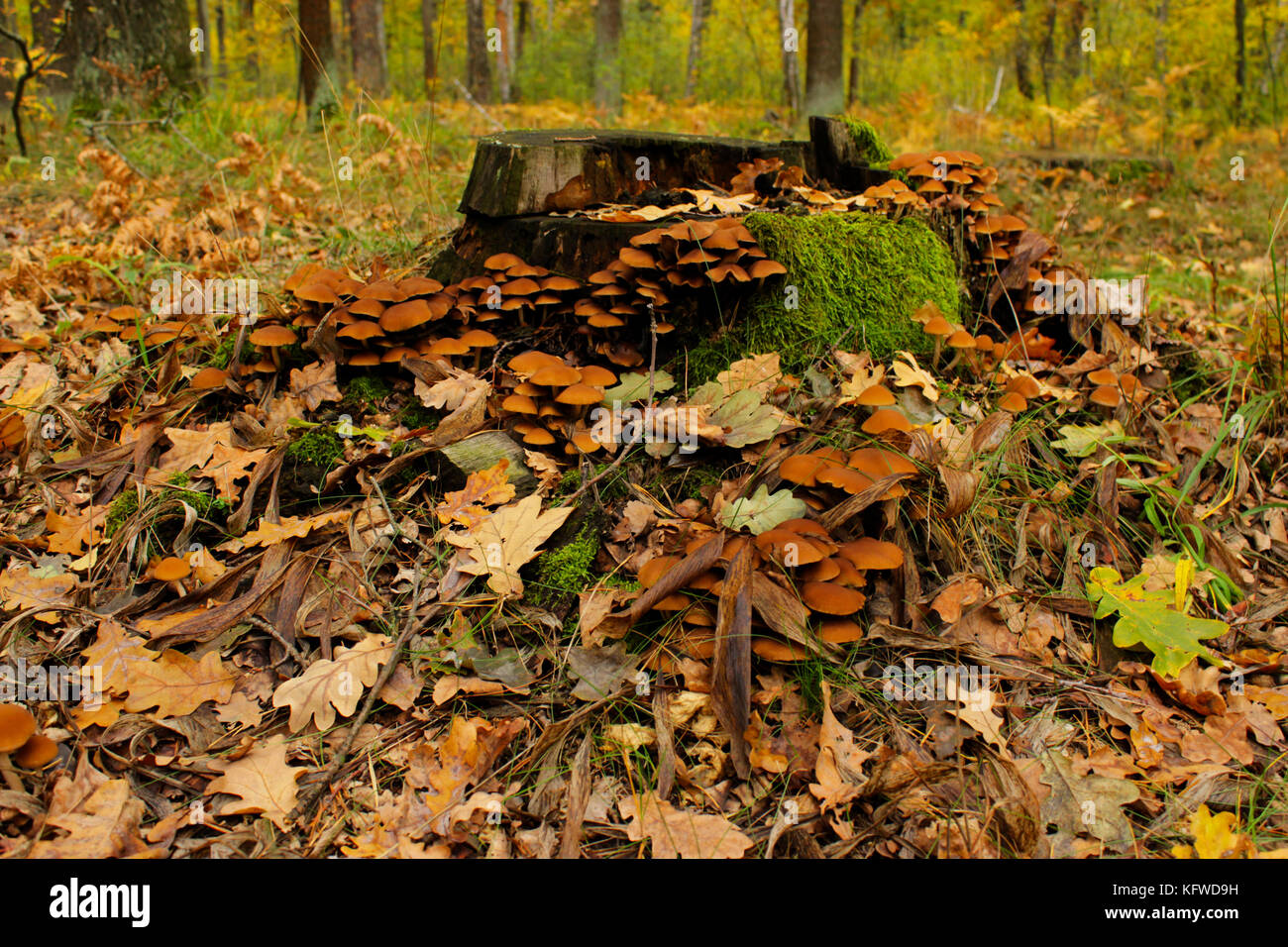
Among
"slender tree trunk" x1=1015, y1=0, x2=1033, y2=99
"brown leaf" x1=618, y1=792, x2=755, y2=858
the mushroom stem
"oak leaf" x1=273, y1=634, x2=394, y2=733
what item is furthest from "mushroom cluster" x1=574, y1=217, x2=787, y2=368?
"slender tree trunk" x1=1015, y1=0, x2=1033, y2=99

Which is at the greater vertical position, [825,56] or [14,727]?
[825,56]

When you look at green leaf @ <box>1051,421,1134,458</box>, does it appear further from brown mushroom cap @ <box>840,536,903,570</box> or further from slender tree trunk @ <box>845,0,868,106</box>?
slender tree trunk @ <box>845,0,868,106</box>

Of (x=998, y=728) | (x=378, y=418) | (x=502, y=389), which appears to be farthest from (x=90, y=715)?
(x=998, y=728)

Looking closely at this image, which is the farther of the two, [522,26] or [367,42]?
[522,26]

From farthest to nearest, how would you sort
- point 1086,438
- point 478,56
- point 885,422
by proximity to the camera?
point 478,56 < point 1086,438 < point 885,422

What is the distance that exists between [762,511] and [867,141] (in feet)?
9.58

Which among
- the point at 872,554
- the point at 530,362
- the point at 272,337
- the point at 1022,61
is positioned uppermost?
the point at 1022,61

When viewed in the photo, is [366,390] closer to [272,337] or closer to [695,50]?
[272,337]

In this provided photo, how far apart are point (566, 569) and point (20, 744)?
1.59 meters

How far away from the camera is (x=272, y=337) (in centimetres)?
341

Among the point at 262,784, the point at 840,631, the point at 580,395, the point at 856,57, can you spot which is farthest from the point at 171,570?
the point at 856,57

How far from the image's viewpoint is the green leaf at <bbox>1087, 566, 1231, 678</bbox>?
254 centimetres

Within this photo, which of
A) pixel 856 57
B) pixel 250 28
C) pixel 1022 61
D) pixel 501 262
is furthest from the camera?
pixel 250 28

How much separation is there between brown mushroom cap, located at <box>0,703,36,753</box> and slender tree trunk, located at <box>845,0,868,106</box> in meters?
16.6
